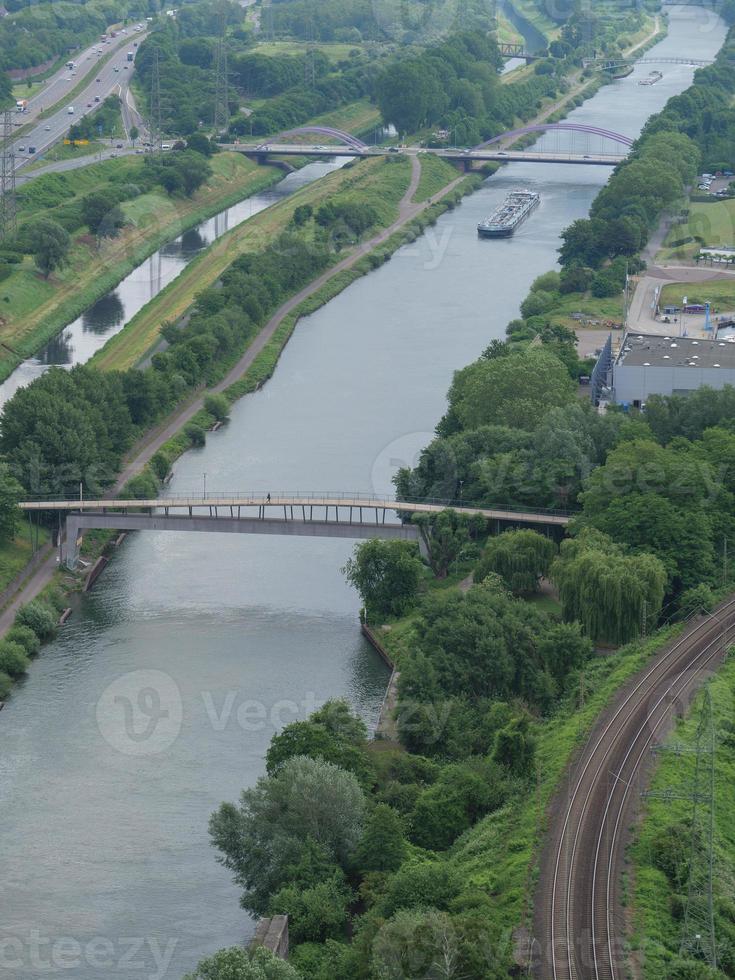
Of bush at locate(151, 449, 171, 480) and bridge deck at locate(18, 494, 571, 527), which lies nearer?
bridge deck at locate(18, 494, 571, 527)

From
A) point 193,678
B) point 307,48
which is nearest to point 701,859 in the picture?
point 193,678

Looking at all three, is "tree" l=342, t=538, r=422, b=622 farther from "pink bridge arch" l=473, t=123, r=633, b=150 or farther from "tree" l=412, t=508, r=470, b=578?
"pink bridge arch" l=473, t=123, r=633, b=150

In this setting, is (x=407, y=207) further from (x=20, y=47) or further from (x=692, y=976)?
(x=692, y=976)

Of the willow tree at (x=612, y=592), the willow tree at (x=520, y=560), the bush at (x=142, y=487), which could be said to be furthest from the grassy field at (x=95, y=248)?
the willow tree at (x=612, y=592)

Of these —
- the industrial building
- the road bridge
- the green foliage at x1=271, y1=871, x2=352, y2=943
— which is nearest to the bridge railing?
the industrial building

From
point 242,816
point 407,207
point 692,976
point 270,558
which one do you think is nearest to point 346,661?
point 270,558

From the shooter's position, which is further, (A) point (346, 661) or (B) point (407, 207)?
(B) point (407, 207)

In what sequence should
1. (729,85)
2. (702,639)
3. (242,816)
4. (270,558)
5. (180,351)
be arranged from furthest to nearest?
(729,85), (180,351), (270,558), (702,639), (242,816)

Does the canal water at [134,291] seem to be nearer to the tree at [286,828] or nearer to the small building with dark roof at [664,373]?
the small building with dark roof at [664,373]
